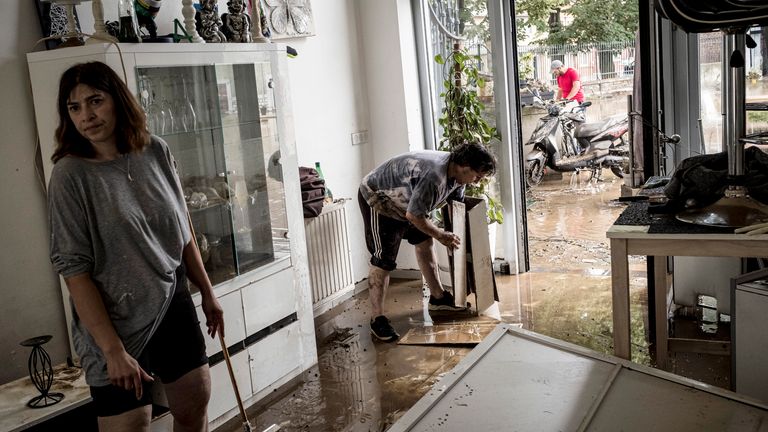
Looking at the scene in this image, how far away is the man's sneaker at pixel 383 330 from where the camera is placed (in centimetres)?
406

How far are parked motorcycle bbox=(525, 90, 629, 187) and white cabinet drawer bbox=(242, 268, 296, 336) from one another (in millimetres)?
5376

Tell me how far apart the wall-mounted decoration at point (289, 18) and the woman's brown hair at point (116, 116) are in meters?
2.25

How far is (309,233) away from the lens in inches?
171

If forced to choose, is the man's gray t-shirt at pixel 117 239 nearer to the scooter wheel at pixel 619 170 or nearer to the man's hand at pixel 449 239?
the man's hand at pixel 449 239

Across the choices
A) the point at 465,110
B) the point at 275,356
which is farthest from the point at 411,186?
the point at 275,356

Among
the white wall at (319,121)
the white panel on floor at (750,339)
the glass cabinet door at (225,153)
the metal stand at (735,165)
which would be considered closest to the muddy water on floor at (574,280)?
the white panel on floor at (750,339)

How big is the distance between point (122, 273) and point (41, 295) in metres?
1.17

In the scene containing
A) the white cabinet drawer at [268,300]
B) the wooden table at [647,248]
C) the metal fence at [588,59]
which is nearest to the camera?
the wooden table at [647,248]

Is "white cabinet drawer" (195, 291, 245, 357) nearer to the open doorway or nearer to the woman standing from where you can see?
the woman standing

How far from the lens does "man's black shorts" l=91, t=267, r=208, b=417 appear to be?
2.07 m

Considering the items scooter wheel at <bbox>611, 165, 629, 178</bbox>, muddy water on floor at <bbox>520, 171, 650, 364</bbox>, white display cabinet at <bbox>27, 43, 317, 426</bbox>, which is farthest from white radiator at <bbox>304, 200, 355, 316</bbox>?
scooter wheel at <bbox>611, 165, 629, 178</bbox>

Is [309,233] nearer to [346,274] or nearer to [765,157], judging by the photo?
[346,274]

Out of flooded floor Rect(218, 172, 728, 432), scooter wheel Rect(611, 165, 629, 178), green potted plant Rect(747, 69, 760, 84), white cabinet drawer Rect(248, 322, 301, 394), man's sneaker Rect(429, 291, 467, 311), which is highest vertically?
green potted plant Rect(747, 69, 760, 84)

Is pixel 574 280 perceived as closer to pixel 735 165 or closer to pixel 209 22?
pixel 735 165
